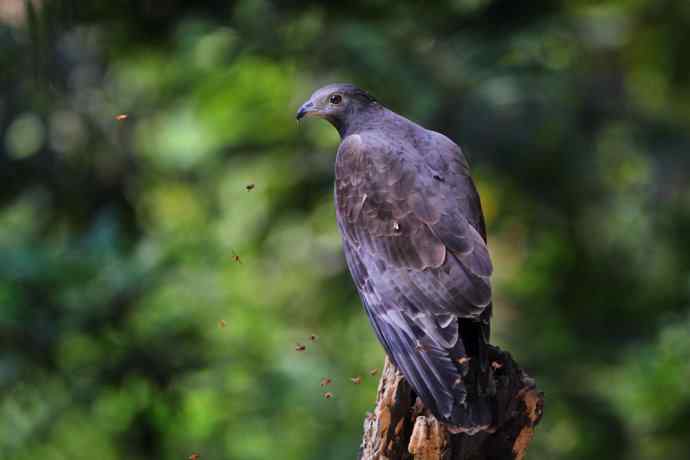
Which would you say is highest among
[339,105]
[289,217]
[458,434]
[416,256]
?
[339,105]

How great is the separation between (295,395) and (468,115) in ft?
6.68

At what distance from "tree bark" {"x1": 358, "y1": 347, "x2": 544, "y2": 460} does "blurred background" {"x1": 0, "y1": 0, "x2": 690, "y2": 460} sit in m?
2.86

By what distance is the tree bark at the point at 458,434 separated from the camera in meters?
4.16

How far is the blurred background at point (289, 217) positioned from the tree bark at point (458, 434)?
9.39 ft

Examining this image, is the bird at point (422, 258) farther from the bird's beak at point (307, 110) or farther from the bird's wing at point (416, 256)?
the bird's beak at point (307, 110)

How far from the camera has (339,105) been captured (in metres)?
5.17

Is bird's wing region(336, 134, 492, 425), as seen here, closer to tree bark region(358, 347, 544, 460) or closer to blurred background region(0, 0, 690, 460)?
tree bark region(358, 347, 544, 460)

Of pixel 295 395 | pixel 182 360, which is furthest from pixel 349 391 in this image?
pixel 182 360

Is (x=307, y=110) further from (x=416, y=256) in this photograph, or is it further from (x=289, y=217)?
(x=289, y=217)

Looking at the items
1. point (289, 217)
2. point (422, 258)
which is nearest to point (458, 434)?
point (422, 258)

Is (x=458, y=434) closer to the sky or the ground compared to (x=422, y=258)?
closer to the ground

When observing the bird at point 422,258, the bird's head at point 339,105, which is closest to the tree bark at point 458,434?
the bird at point 422,258

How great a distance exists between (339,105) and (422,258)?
1003 mm

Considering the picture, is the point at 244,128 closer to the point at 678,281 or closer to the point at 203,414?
the point at 203,414
